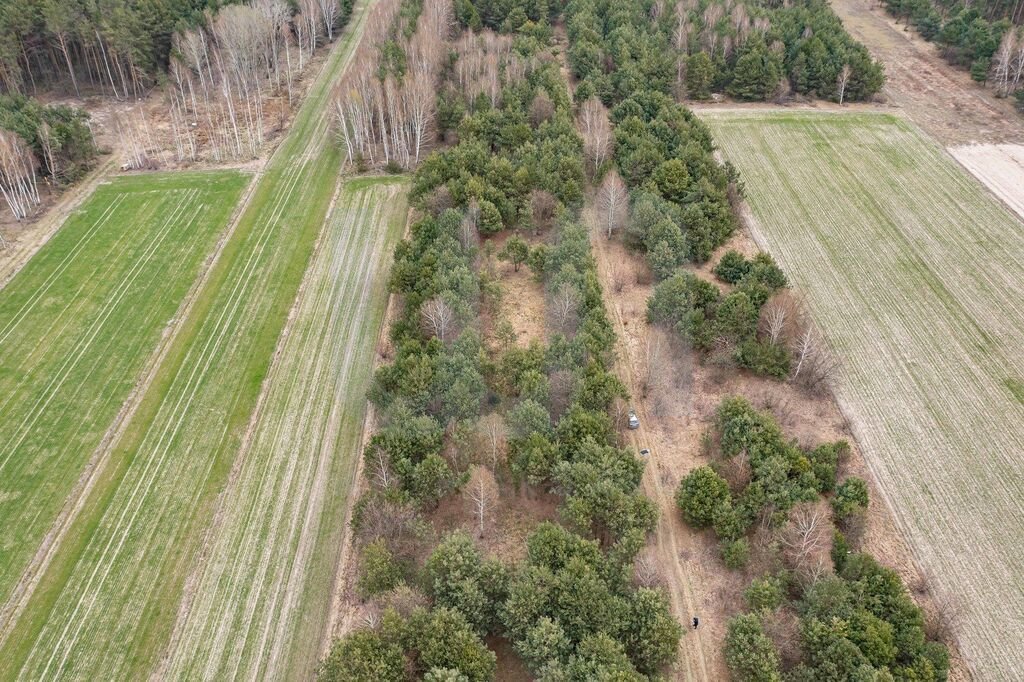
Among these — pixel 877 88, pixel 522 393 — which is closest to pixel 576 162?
pixel 522 393

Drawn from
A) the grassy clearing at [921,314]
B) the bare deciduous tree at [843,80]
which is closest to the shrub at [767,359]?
the grassy clearing at [921,314]

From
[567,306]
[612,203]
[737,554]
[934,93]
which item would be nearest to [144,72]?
[612,203]

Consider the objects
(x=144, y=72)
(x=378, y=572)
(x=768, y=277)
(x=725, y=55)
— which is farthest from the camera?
(x=725, y=55)

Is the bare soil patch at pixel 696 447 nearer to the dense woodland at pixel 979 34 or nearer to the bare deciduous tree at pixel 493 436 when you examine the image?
the bare deciduous tree at pixel 493 436

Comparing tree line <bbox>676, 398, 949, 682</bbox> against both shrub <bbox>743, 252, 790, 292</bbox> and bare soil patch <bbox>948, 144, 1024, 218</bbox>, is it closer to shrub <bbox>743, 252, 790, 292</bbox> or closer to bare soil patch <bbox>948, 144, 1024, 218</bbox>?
shrub <bbox>743, 252, 790, 292</bbox>

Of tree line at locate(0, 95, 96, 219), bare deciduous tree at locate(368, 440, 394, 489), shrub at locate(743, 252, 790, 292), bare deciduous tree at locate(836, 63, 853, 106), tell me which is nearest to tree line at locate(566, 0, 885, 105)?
bare deciduous tree at locate(836, 63, 853, 106)

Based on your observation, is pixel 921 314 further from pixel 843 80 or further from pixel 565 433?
pixel 843 80

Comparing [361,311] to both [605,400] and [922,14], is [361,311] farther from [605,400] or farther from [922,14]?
[922,14]
